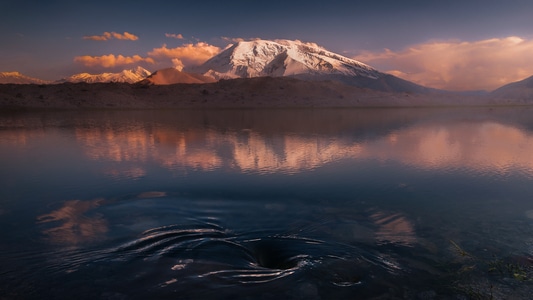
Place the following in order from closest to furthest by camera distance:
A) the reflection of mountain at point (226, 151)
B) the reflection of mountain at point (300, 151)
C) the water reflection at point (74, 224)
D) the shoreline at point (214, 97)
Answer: the water reflection at point (74, 224) < the reflection of mountain at point (226, 151) < the reflection of mountain at point (300, 151) < the shoreline at point (214, 97)

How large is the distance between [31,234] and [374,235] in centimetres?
781

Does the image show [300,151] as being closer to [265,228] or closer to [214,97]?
[265,228]

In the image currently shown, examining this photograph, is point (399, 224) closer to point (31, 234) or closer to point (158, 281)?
point (158, 281)

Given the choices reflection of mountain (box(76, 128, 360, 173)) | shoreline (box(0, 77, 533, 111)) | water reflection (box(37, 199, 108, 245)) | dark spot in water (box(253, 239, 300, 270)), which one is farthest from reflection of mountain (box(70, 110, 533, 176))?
shoreline (box(0, 77, 533, 111))

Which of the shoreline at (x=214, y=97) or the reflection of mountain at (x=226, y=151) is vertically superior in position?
the shoreline at (x=214, y=97)

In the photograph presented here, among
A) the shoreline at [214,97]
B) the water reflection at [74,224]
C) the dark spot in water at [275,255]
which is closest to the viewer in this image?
the dark spot in water at [275,255]

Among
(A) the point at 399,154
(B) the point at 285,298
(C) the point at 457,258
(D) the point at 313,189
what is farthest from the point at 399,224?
(A) the point at 399,154

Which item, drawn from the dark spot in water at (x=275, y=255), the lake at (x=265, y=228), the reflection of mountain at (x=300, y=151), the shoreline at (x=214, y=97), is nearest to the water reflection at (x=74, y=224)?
the lake at (x=265, y=228)

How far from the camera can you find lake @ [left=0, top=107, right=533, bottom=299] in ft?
21.5

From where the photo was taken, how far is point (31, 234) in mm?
8586

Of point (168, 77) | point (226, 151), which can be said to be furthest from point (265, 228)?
point (168, 77)

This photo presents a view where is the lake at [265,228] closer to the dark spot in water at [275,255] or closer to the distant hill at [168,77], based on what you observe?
the dark spot in water at [275,255]

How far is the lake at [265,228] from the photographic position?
257 inches

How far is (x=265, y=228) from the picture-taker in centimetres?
898
